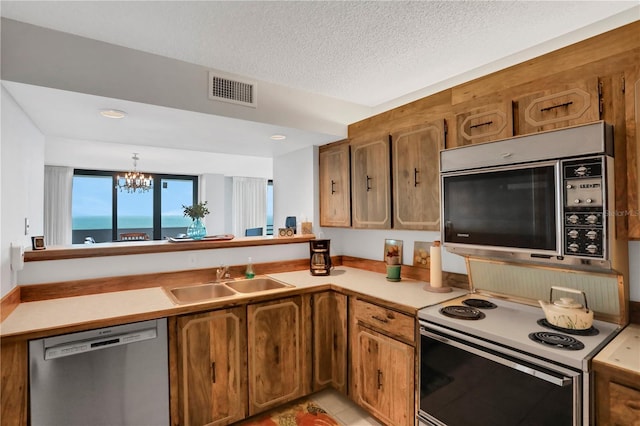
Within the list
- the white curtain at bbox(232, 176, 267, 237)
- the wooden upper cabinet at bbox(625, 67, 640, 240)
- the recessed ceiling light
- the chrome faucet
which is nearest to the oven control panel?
the wooden upper cabinet at bbox(625, 67, 640, 240)

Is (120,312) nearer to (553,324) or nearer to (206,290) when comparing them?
(206,290)

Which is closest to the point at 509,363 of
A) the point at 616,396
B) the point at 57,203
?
the point at 616,396

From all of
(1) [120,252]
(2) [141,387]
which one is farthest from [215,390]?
(1) [120,252]

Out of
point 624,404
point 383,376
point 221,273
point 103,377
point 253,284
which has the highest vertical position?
point 221,273

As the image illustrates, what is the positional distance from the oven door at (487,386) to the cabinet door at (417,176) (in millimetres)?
781

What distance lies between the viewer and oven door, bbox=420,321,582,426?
1282 millimetres

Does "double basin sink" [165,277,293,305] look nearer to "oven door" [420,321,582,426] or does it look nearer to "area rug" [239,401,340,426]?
"area rug" [239,401,340,426]

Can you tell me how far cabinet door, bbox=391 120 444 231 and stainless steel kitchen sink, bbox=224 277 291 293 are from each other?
43.2 inches

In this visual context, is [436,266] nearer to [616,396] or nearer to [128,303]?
[616,396]

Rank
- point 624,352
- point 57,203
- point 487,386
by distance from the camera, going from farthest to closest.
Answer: point 57,203 < point 487,386 < point 624,352

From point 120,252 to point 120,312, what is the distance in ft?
2.14

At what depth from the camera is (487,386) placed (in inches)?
59.9

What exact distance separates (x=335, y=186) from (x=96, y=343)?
6.87ft

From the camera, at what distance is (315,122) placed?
2746 mm
